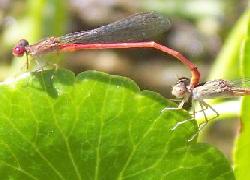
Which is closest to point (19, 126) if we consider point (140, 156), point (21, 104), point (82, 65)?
point (21, 104)

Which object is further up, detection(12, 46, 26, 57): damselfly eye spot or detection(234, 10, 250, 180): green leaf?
detection(12, 46, 26, 57): damselfly eye spot

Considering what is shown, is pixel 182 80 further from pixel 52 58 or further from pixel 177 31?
pixel 177 31

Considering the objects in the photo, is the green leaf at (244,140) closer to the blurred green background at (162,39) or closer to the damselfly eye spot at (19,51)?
the damselfly eye spot at (19,51)

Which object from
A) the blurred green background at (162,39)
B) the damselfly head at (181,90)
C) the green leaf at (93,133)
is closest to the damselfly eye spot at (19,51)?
the damselfly head at (181,90)

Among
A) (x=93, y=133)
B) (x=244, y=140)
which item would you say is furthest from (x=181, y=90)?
(x=93, y=133)

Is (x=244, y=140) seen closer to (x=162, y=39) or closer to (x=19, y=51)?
(x=19, y=51)

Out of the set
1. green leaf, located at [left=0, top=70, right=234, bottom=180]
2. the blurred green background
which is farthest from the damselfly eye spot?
the blurred green background

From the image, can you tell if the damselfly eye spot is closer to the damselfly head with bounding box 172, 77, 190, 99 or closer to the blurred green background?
the damselfly head with bounding box 172, 77, 190, 99
